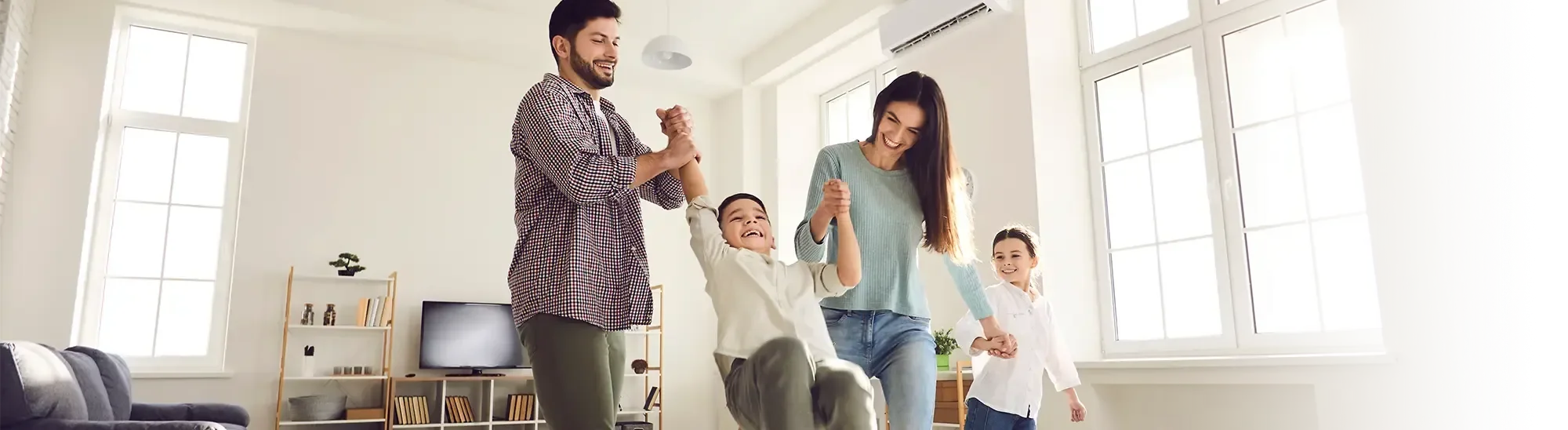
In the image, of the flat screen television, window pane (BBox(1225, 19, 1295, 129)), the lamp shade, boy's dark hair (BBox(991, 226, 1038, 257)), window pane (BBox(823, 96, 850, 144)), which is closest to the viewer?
boy's dark hair (BBox(991, 226, 1038, 257))

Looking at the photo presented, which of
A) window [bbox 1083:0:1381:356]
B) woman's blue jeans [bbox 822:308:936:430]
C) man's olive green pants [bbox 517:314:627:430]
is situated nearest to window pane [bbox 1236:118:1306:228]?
window [bbox 1083:0:1381:356]

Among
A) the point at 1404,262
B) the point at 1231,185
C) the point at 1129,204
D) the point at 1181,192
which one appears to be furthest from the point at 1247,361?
the point at 1129,204

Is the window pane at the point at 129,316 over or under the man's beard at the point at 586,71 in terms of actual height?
under

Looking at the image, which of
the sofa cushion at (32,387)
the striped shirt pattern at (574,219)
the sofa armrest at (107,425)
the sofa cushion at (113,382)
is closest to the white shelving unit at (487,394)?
the sofa cushion at (113,382)

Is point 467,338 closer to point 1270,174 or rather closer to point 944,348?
point 944,348

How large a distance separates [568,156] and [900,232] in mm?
728

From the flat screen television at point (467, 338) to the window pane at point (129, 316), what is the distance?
159cm

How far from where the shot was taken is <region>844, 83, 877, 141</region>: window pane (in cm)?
668

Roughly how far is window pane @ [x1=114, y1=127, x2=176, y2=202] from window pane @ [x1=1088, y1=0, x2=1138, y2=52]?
583cm

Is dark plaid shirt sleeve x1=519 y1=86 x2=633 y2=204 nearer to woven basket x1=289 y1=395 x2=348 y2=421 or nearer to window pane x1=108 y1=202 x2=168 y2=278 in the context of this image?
woven basket x1=289 y1=395 x2=348 y2=421

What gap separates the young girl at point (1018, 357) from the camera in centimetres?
267

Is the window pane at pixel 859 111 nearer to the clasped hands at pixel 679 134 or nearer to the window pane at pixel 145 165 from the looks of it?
the window pane at pixel 145 165

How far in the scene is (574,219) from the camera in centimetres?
146

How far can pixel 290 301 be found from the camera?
5941mm
